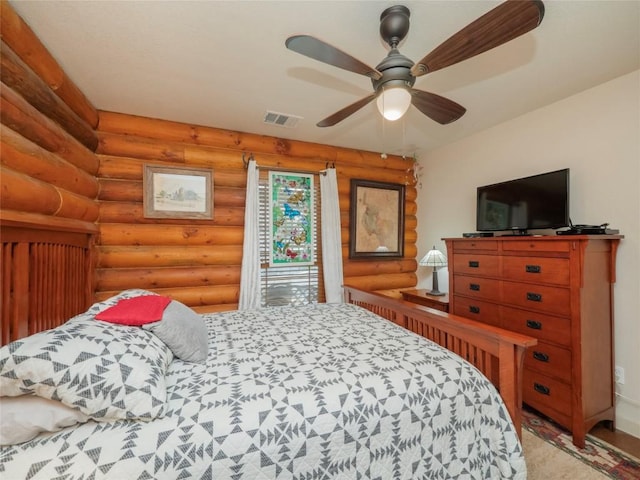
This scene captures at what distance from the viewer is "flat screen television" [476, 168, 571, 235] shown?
248cm

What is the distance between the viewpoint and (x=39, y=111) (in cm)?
194

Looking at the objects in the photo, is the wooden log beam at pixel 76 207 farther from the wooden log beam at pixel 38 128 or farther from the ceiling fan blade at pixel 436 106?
the ceiling fan blade at pixel 436 106

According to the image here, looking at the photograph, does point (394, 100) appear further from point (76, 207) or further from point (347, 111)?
point (76, 207)

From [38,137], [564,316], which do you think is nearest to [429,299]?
[564,316]

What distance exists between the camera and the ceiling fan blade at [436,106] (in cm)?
181

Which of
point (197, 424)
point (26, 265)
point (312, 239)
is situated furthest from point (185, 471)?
point (312, 239)

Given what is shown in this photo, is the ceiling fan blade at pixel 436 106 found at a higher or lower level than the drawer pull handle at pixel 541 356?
higher

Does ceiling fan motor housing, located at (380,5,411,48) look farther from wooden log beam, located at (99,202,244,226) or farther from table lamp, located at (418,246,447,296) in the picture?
table lamp, located at (418,246,447,296)

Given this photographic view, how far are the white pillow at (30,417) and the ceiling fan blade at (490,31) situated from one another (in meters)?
2.11

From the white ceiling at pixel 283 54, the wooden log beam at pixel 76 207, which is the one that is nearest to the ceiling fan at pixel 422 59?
the white ceiling at pixel 283 54

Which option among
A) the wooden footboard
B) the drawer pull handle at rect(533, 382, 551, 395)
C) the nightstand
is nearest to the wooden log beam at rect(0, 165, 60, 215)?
the wooden footboard

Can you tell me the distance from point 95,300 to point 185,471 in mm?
2512

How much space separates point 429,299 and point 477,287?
2.12 feet

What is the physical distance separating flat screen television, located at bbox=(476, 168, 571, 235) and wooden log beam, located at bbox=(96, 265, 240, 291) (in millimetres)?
2776
